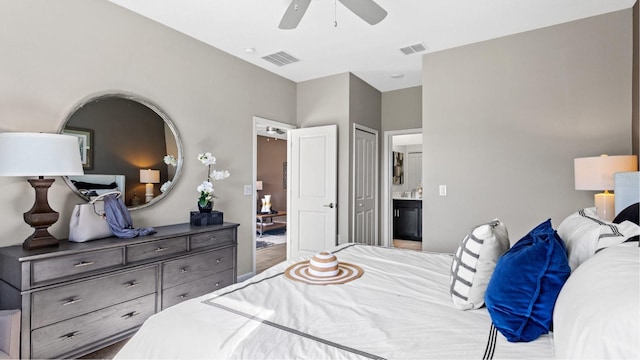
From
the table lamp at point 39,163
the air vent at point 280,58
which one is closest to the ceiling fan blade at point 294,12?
the air vent at point 280,58

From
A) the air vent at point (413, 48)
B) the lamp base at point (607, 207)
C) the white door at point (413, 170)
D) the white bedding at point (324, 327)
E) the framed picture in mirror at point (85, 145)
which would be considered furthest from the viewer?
the white door at point (413, 170)

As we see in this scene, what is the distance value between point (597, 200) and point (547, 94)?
1.21 meters

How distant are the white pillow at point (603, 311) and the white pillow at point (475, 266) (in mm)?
399

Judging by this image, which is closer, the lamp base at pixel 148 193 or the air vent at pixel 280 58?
the lamp base at pixel 148 193

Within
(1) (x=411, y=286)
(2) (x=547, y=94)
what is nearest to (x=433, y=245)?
(2) (x=547, y=94)

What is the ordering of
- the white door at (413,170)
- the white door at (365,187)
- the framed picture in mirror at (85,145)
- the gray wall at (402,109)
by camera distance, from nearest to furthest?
the framed picture in mirror at (85,145) < the white door at (365,187) < the gray wall at (402,109) < the white door at (413,170)

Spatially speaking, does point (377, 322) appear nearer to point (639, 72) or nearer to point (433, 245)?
point (433, 245)

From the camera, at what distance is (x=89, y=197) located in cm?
246

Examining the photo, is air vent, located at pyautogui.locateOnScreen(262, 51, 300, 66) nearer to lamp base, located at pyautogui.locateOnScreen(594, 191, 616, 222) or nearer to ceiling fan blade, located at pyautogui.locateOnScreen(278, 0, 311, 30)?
ceiling fan blade, located at pyautogui.locateOnScreen(278, 0, 311, 30)

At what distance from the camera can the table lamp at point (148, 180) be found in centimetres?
286

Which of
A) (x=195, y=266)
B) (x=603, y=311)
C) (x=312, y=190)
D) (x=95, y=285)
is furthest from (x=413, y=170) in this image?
(x=603, y=311)

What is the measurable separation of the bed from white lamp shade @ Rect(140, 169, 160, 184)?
184 cm

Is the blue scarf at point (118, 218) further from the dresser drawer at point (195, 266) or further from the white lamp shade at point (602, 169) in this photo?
the white lamp shade at point (602, 169)

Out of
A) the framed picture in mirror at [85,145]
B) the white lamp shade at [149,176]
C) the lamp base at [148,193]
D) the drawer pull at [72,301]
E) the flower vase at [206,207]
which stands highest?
the framed picture in mirror at [85,145]
